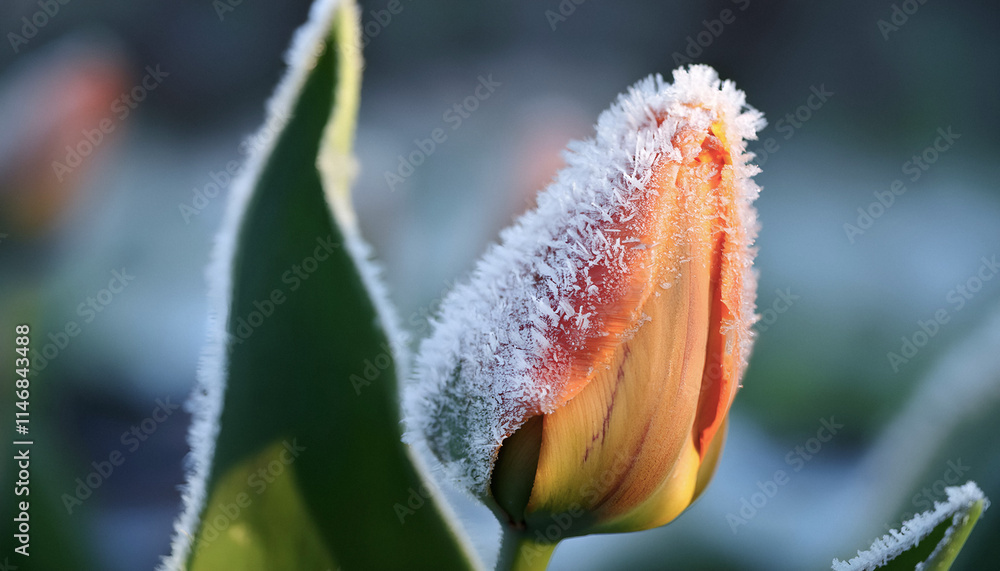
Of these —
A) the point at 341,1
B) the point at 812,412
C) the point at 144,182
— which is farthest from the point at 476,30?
the point at 341,1

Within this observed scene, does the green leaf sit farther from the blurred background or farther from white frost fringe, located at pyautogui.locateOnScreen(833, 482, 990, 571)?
the blurred background

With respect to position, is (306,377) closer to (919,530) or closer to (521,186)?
(919,530)

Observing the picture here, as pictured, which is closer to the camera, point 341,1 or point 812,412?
point 341,1

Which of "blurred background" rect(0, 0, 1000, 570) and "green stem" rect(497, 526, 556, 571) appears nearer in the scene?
"green stem" rect(497, 526, 556, 571)

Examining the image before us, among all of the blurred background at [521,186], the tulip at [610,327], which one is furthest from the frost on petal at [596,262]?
the blurred background at [521,186]

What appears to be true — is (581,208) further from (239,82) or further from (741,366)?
(239,82)

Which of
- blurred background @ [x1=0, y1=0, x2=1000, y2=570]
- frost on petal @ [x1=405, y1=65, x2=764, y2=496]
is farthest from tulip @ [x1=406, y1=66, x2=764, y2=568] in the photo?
blurred background @ [x1=0, y1=0, x2=1000, y2=570]
